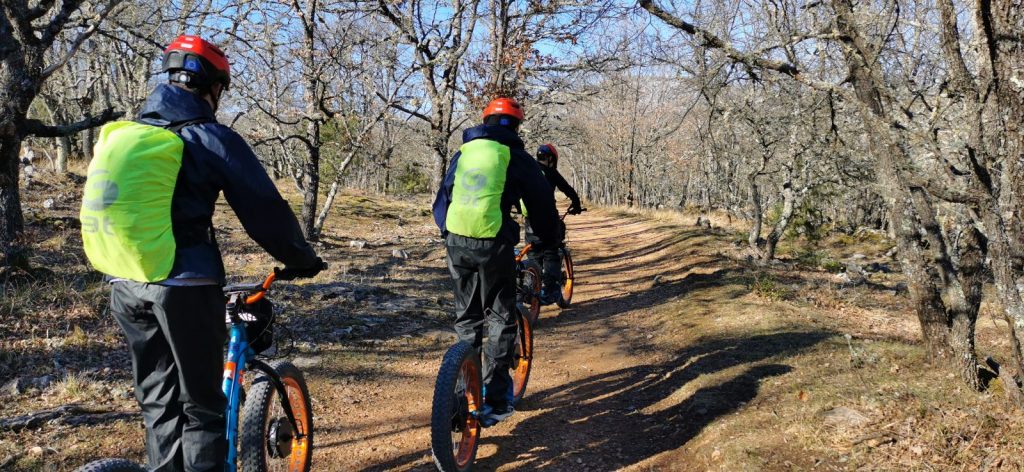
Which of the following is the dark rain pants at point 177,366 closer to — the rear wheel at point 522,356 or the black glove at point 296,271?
the black glove at point 296,271

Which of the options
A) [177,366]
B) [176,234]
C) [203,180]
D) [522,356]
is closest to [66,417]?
[177,366]

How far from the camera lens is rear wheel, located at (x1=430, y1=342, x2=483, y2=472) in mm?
3381

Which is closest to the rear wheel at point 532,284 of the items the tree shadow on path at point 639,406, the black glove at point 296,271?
the tree shadow on path at point 639,406

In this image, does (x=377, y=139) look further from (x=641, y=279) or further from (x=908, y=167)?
(x=908, y=167)

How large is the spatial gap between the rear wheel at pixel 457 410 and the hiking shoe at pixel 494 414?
73mm

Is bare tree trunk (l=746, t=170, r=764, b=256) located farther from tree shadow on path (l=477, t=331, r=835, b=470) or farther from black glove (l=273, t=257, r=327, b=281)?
black glove (l=273, t=257, r=327, b=281)

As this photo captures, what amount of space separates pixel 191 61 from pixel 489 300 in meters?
2.36

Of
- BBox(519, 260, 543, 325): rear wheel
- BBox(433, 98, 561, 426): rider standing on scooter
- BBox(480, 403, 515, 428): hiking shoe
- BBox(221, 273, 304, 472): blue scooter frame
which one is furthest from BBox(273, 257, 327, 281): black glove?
BBox(519, 260, 543, 325): rear wheel

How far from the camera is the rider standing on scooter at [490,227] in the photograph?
12.7 ft

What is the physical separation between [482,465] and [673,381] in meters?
2.22

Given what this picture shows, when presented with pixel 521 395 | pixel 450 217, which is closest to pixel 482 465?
pixel 521 395

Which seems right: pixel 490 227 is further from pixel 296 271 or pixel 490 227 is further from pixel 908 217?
pixel 908 217

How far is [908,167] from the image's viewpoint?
4.26 meters

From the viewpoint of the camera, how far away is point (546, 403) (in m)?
5.09
